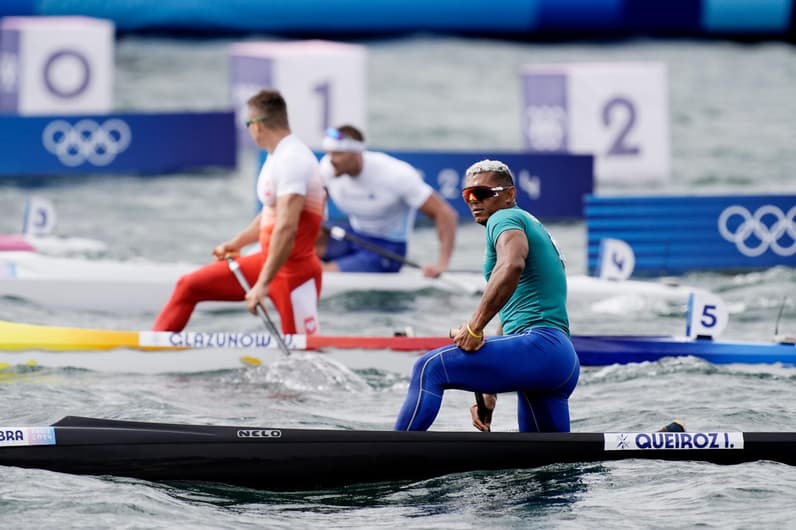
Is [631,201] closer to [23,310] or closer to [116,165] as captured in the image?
[23,310]

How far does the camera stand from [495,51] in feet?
88.1

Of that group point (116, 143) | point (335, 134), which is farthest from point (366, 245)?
point (116, 143)

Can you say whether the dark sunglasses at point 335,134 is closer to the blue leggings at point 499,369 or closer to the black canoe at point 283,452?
the black canoe at point 283,452

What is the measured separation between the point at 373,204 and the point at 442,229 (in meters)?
0.60

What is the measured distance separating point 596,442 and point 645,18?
20853 millimetres

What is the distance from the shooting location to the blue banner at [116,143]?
1641 centimetres

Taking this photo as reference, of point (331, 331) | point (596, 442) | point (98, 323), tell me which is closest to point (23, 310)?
point (98, 323)

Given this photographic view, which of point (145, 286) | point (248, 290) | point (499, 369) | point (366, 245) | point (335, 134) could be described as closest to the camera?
point (499, 369)

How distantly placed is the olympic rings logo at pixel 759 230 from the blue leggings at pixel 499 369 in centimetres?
658

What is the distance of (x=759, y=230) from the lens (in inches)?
500

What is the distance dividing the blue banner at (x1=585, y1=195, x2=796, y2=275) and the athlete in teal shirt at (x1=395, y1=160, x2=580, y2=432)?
20.4ft

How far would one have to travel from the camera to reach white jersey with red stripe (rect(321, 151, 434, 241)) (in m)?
11.0

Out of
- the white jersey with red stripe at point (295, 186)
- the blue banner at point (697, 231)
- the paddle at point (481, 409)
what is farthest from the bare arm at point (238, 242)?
the blue banner at point (697, 231)

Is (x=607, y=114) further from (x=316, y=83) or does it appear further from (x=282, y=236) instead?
(x=282, y=236)
